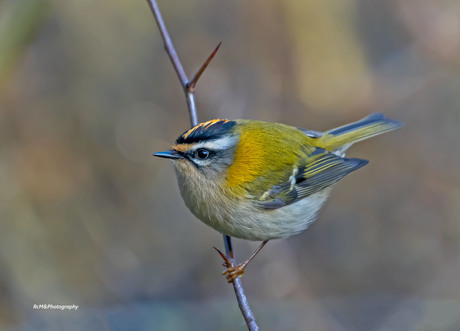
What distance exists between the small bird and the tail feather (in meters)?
0.13

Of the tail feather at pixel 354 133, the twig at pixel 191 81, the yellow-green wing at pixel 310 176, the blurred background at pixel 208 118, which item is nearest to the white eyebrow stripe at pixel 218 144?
the twig at pixel 191 81

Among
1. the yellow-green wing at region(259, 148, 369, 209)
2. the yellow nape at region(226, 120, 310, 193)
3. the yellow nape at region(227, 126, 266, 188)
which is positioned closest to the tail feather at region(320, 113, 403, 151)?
the yellow-green wing at region(259, 148, 369, 209)

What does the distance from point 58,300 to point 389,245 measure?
3.26 meters

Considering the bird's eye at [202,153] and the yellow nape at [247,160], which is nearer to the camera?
the bird's eye at [202,153]

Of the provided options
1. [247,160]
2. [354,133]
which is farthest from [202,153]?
[354,133]

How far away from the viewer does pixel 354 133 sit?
11.7 feet

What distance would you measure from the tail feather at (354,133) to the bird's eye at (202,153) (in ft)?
3.47

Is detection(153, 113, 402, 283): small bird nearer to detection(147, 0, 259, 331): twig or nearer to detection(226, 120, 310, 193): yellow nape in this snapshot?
detection(226, 120, 310, 193): yellow nape

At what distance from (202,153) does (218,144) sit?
11 centimetres

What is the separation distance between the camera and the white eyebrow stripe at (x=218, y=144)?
107 inches

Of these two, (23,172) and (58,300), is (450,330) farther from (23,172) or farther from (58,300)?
(23,172)

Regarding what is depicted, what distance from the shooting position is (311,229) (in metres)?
5.41

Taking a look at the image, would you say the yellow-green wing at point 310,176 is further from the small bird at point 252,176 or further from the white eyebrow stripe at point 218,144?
the white eyebrow stripe at point 218,144

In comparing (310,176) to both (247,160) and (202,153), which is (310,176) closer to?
(247,160)
